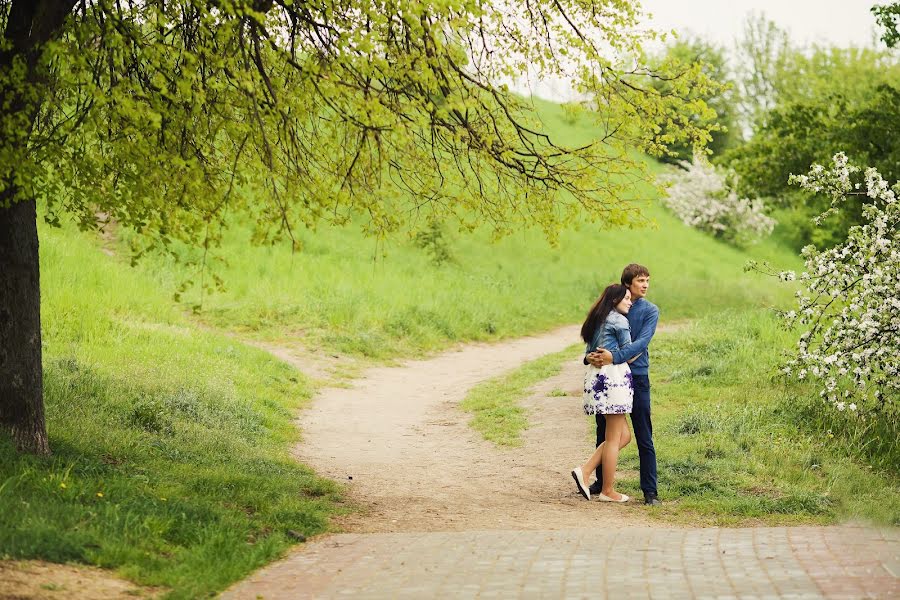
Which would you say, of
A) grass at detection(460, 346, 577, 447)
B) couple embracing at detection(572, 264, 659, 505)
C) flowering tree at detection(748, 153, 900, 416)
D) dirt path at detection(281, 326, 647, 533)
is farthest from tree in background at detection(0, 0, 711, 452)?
grass at detection(460, 346, 577, 447)

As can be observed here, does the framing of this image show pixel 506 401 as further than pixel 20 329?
Yes

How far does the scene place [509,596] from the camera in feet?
18.1

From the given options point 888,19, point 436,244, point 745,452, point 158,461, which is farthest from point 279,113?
point 436,244

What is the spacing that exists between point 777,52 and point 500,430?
55669 mm

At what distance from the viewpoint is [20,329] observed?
347 inches

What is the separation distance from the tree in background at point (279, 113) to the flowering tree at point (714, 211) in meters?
43.6

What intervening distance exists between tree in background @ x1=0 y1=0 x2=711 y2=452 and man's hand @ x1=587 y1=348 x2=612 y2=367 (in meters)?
1.27

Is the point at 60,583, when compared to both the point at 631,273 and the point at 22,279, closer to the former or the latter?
the point at 22,279

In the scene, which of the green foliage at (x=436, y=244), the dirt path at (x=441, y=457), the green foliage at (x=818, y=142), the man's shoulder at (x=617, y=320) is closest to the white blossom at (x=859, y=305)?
the dirt path at (x=441, y=457)

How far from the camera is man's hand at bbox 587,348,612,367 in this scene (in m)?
8.98

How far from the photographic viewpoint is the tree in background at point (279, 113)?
26.3 ft

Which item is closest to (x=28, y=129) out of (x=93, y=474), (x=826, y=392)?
(x=93, y=474)

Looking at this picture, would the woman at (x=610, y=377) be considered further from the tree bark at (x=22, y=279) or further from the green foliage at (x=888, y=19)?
the green foliage at (x=888, y=19)

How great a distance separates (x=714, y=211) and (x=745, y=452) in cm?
4308
